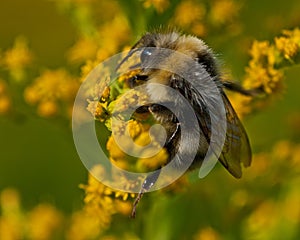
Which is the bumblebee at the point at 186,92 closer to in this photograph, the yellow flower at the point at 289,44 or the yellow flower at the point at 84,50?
the yellow flower at the point at 289,44

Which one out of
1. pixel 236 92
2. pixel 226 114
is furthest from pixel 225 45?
pixel 226 114

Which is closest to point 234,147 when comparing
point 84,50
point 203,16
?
point 203,16

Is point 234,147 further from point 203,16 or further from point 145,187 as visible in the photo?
point 203,16

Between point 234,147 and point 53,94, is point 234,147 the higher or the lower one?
the lower one

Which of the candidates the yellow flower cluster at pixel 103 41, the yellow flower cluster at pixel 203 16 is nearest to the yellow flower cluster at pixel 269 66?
the yellow flower cluster at pixel 203 16

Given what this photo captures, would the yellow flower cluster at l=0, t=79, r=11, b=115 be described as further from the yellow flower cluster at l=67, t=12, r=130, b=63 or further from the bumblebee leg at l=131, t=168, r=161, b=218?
the bumblebee leg at l=131, t=168, r=161, b=218

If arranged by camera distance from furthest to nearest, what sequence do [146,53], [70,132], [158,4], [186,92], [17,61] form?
[17,61]
[70,132]
[158,4]
[146,53]
[186,92]

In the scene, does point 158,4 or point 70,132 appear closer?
point 158,4

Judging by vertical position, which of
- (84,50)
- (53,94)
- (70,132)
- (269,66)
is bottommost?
(269,66)

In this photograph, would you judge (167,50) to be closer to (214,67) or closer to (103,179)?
(214,67)
